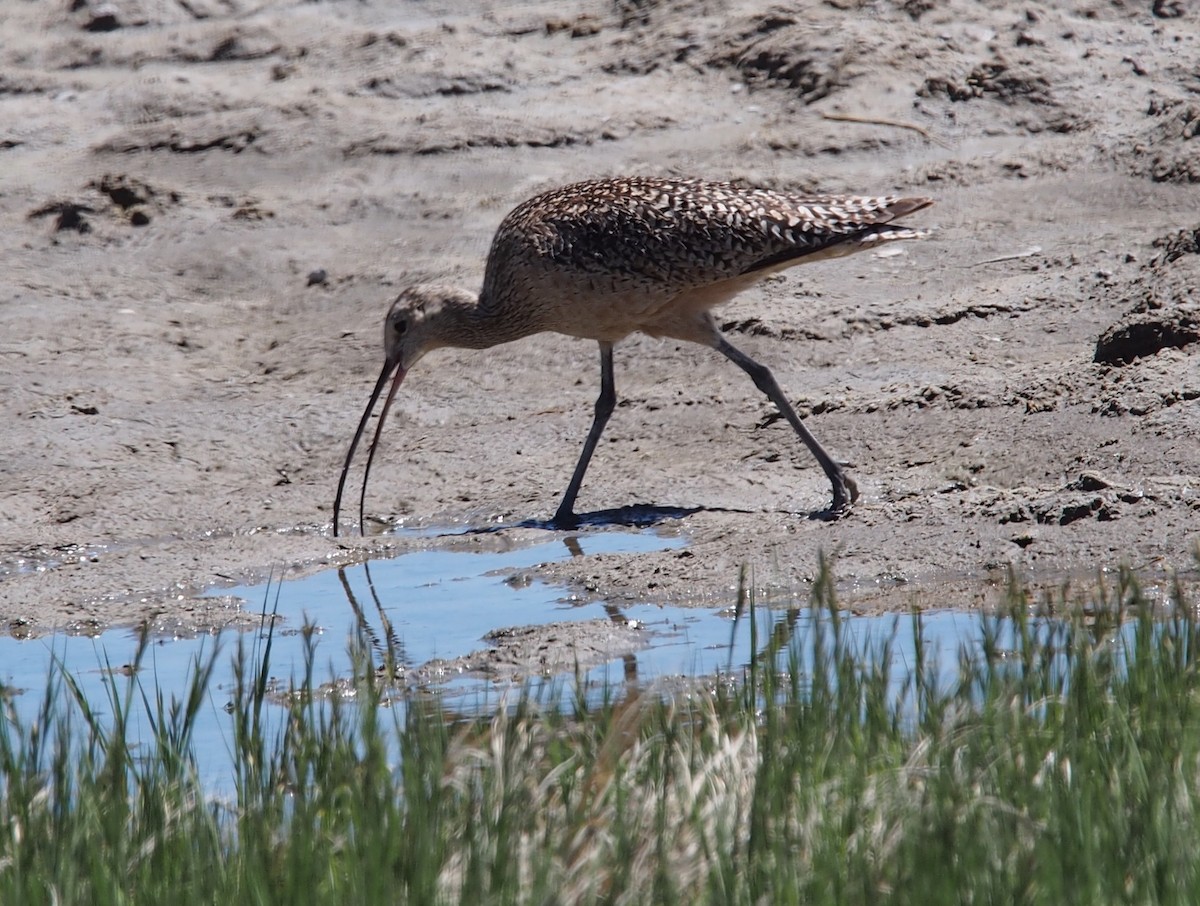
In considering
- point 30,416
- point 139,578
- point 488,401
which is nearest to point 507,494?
point 488,401

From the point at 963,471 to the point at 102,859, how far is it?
16.4ft

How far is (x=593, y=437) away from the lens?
8.19 metres

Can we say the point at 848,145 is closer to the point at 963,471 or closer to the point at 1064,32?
the point at 1064,32

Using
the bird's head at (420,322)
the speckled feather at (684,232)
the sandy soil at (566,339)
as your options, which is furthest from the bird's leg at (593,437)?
the bird's head at (420,322)

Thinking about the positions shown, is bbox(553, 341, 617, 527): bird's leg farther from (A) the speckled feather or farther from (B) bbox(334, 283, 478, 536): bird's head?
(B) bbox(334, 283, 478, 536): bird's head

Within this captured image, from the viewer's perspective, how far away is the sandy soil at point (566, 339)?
731cm

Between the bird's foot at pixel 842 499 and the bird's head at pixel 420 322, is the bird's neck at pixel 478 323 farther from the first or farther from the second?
the bird's foot at pixel 842 499

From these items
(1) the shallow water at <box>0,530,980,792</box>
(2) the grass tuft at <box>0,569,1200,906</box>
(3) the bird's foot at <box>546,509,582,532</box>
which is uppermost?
(2) the grass tuft at <box>0,569,1200,906</box>

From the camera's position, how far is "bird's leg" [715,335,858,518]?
7594 millimetres

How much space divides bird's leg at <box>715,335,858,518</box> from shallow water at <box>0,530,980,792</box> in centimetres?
68

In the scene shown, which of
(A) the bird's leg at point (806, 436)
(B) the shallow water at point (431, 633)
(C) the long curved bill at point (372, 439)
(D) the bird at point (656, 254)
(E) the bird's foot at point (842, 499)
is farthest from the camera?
(C) the long curved bill at point (372, 439)

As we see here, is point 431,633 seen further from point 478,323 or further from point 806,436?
point 478,323

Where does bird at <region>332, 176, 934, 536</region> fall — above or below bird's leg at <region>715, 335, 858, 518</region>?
above

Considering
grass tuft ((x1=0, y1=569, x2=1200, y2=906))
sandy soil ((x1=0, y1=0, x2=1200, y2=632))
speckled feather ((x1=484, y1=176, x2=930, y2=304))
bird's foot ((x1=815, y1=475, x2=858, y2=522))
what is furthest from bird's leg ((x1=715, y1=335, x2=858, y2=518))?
grass tuft ((x1=0, y1=569, x2=1200, y2=906))
